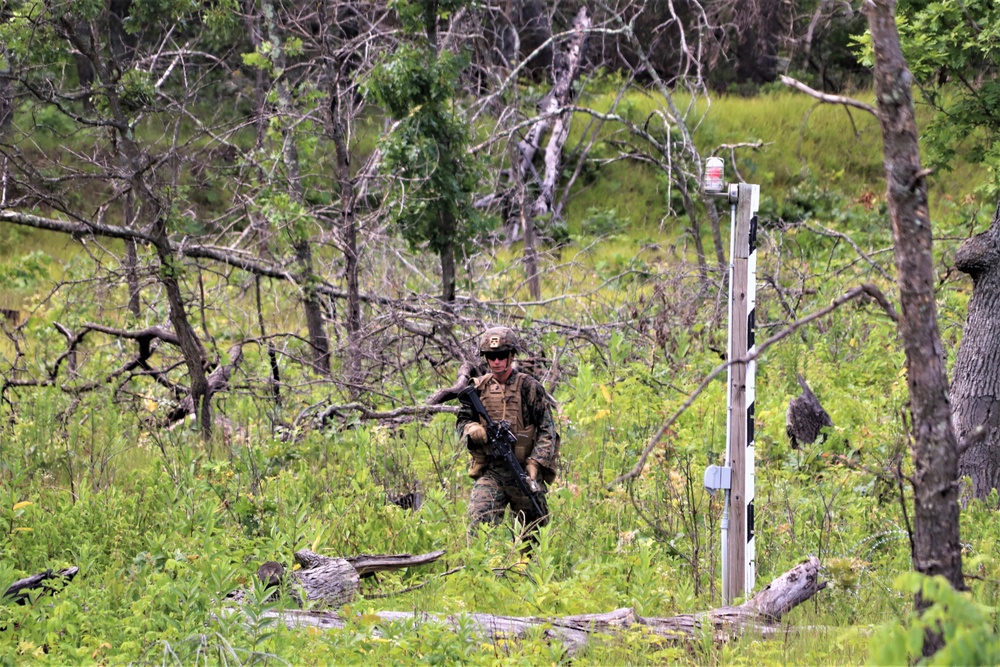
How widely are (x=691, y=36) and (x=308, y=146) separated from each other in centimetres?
2035

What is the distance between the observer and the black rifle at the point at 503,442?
6.79 metres

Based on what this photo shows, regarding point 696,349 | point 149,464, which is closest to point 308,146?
point 149,464

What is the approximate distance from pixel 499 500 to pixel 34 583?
2.95 meters

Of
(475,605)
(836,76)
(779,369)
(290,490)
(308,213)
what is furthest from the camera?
(836,76)

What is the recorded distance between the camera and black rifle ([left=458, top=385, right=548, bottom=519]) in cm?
679

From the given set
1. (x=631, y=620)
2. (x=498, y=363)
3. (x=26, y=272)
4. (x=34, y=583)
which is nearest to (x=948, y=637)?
(x=631, y=620)

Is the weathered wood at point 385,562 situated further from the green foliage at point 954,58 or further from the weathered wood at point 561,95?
the weathered wood at point 561,95

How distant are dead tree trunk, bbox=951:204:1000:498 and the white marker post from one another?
2.67m

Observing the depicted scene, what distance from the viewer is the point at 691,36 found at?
27.8 m

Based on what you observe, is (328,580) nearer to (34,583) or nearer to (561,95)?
(34,583)

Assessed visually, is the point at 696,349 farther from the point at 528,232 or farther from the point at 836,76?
the point at 836,76

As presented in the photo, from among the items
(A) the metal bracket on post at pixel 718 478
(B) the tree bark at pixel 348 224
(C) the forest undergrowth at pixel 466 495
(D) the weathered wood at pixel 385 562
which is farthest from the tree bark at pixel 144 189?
(A) the metal bracket on post at pixel 718 478

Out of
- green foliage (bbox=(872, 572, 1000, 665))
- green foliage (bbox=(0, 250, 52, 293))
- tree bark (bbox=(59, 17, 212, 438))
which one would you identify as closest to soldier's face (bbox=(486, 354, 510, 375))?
tree bark (bbox=(59, 17, 212, 438))

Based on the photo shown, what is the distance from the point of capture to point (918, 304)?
3.05 m
